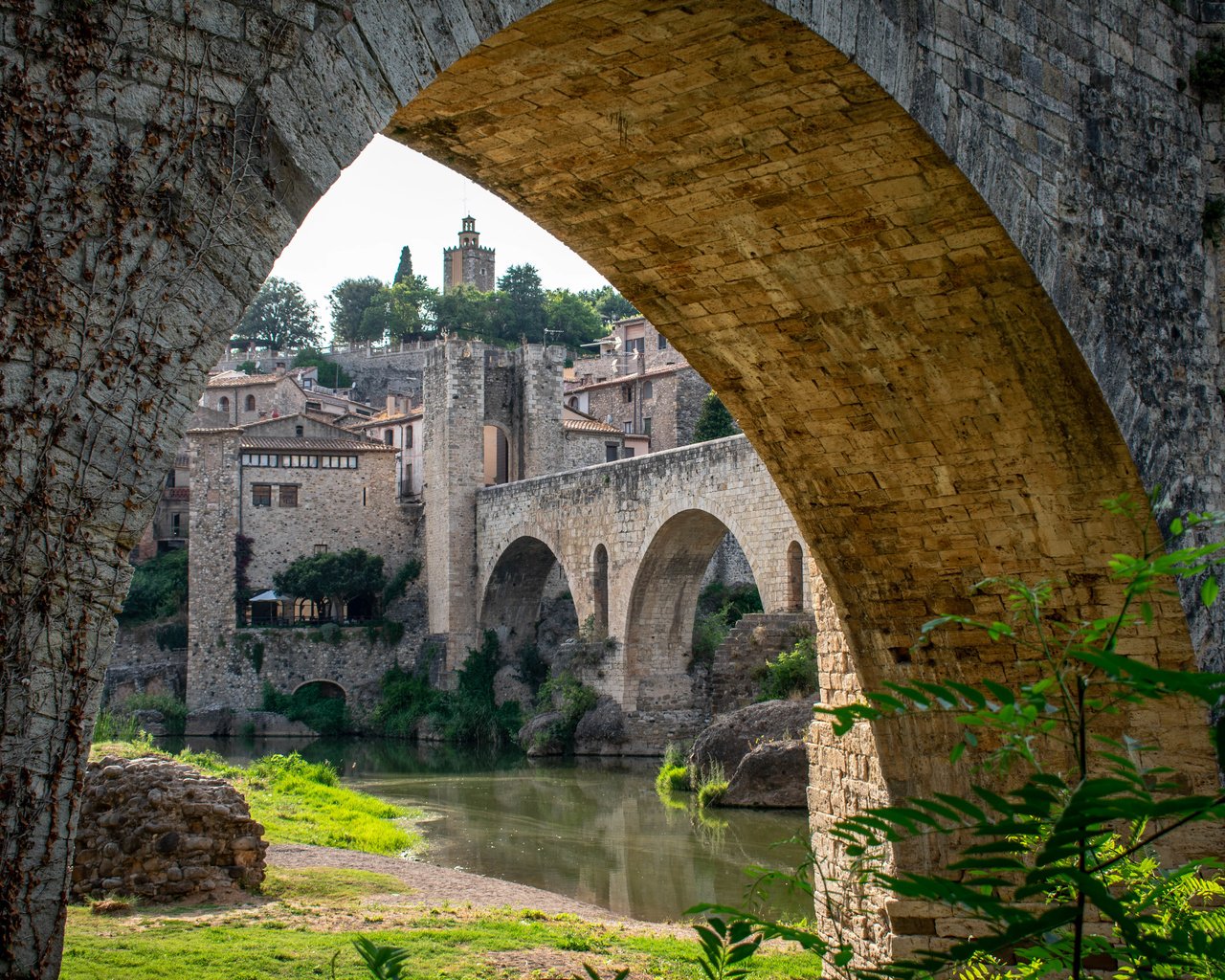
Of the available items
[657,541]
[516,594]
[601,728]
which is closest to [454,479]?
[516,594]

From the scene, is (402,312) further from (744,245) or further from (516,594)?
(744,245)

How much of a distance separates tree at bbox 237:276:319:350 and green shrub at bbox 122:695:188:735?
43.4 metres

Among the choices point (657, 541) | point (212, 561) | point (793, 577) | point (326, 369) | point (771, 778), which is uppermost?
point (326, 369)

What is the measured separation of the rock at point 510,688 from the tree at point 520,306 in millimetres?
37675

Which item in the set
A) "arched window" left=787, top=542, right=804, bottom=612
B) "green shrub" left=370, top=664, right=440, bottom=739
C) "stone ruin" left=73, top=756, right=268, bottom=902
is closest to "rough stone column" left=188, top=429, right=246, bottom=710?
"green shrub" left=370, top=664, right=440, bottom=739

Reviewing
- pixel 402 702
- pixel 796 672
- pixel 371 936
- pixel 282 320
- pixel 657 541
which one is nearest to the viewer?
pixel 371 936

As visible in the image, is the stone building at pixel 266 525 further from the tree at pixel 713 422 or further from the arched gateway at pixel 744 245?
the arched gateway at pixel 744 245

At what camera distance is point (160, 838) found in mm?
9766

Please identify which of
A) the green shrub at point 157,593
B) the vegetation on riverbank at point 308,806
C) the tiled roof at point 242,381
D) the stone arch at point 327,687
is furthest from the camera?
the tiled roof at point 242,381

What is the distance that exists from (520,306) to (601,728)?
4623 cm

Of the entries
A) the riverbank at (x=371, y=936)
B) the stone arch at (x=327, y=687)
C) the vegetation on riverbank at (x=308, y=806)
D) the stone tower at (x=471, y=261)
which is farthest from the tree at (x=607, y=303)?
the riverbank at (x=371, y=936)

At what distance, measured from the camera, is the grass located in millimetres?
7379

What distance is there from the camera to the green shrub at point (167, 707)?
31.3 metres

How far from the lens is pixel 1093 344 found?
625cm
